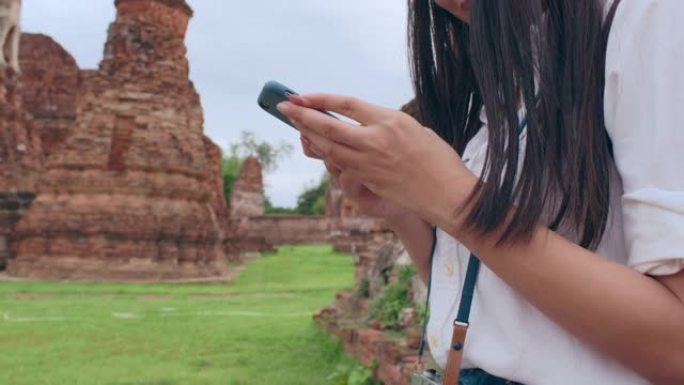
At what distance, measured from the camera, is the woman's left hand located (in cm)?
83

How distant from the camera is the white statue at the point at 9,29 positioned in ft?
56.2

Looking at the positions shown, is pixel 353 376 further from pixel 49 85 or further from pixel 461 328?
pixel 49 85

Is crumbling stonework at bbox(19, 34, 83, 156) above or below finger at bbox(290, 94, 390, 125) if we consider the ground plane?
above

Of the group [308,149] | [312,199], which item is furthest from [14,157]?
[312,199]

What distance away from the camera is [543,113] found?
2.72ft

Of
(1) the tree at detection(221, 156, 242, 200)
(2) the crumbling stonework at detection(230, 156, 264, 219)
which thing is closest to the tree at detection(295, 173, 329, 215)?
(1) the tree at detection(221, 156, 242, 200)

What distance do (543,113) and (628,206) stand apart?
0.14 meters

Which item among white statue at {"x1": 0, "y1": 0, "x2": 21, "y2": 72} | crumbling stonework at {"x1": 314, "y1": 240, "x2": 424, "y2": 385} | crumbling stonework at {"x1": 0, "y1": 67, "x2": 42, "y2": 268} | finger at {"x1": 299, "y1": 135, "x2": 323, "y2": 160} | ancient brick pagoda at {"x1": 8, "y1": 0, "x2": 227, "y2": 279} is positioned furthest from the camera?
white statue at {"x1": 0, "y1": 0, "x2": 21, "y2": 72}

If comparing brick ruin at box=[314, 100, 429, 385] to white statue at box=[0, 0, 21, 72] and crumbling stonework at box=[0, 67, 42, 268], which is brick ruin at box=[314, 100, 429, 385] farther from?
white statue at box=[0, 0, 21, 72]

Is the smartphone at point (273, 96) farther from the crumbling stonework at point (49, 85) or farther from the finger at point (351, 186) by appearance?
the crumbling stonework at point (49, 85)

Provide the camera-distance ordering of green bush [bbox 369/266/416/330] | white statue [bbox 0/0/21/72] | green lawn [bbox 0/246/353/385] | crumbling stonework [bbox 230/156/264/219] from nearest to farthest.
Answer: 1. green lawn [bbox 0/246/353/385]
2. green bush [bbox 369/266/416/330]
3. white statue [bbox 0/0/21/72]
4. crumbling stonework [bbox 230/156/264/219]

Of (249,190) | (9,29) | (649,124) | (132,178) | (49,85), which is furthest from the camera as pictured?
(249,190)

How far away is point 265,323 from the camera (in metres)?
6.59

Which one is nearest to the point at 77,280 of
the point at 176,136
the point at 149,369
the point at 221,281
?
the point at 221,281
